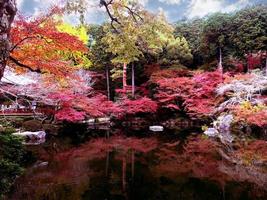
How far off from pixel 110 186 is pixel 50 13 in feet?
15.6

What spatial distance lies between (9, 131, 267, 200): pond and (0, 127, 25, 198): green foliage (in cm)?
29

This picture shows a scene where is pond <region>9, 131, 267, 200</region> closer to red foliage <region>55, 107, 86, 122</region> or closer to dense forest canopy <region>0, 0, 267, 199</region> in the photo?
dense forest canopy <region>0, 0, 267, 199</region>

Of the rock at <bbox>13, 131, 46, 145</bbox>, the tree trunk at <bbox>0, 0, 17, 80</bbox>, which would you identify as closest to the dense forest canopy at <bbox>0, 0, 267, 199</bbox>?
the tree trunk at <bbox>0, 0, 17, 80</bbox>

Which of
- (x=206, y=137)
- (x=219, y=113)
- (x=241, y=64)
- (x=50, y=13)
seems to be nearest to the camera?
(x=50, y=13)

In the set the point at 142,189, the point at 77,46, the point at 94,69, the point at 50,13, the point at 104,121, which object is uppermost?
the point at 94,69

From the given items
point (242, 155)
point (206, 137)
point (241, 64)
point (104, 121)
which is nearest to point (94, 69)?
point (104, 121)

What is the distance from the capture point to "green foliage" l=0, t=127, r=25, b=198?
6.60 m

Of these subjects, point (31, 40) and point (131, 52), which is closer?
point (131, 52)

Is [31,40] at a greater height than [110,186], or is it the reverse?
[31,40]

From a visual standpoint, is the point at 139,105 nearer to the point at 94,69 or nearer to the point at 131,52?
the point at 94,69

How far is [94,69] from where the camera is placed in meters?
26.4

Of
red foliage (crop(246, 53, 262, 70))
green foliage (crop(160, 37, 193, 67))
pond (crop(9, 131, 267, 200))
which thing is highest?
green foliage (crop(160, 37, 193, 67))

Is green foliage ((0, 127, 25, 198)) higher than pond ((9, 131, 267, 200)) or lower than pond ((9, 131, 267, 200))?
higher

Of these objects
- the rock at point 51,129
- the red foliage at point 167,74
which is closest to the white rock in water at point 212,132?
the red foliage at point 167,74
